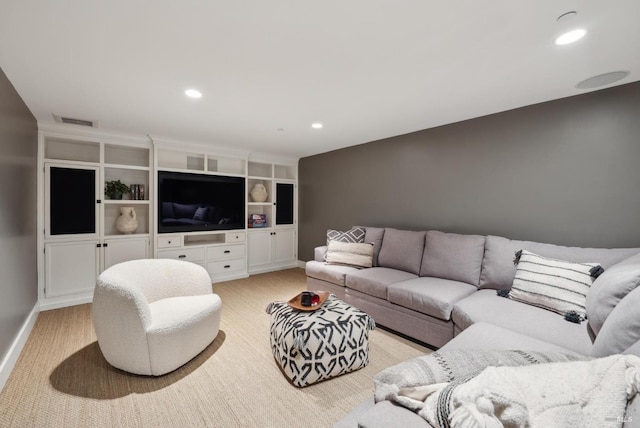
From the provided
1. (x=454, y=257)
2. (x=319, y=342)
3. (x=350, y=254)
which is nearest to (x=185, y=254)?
(x=350, y=254)

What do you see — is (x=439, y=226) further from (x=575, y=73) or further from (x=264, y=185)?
(x=264, y=185)

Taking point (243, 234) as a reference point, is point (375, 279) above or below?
below

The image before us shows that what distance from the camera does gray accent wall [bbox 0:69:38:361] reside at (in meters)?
2.05

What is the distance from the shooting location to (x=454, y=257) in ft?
9.30

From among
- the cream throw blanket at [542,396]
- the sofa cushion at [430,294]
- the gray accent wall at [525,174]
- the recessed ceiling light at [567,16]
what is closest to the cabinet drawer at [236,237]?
the gray accent wall at [525,174]

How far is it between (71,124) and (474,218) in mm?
4789

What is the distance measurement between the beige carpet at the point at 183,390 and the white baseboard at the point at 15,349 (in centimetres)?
4

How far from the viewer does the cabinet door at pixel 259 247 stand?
4998 millimetres

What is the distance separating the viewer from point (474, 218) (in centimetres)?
309

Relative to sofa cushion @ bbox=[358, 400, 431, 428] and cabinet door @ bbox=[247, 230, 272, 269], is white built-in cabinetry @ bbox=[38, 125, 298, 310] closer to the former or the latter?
cabinet door @ bbox=[247, 230, 272, 269]

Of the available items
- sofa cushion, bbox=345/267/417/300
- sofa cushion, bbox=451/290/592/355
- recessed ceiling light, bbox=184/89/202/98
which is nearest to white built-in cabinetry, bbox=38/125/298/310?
recessed ceiling light, bbox=184/89/202/98

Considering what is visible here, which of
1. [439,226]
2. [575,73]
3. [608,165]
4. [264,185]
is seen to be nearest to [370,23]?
[575,73]

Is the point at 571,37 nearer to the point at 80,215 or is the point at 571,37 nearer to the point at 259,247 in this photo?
the point at 259,247

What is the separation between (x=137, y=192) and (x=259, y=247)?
2084 millimetres
